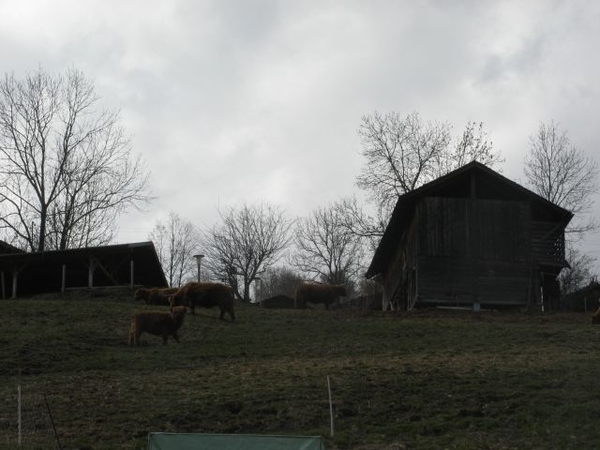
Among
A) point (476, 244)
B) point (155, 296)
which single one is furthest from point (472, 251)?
point (155, 296)

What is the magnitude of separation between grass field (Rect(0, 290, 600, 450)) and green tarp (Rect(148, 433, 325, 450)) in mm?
3768

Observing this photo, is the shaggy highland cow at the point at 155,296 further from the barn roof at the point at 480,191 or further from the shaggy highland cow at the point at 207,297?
the barn roof at the point at 480,191

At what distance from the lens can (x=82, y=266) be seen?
147 ft

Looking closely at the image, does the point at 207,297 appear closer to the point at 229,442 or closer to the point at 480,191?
the point at 480,191

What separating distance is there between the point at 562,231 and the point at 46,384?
26.5 m

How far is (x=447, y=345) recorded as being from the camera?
23406mm

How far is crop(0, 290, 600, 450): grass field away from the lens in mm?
15383

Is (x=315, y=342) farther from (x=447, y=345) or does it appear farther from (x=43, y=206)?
(x=43, y=206)

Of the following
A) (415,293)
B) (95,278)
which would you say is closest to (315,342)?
(415,293)

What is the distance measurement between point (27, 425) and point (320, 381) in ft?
19.9

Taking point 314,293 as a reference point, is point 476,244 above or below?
above

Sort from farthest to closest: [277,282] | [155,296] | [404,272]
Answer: [277,282], [404,272], [155,296]

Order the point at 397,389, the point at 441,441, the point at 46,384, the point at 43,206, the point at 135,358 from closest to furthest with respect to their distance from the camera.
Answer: the point at 441,441
the point at 397,389
the point at 46,384
the point at 135,358
the point at 43,206

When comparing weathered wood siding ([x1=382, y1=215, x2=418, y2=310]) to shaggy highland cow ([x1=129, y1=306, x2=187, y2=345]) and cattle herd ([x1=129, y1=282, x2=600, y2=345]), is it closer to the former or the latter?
cattle herd ([x1=129, y1=282, x2=600, y2=345])
